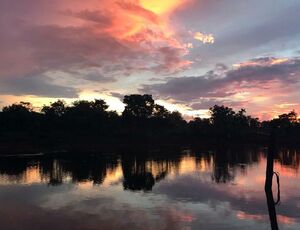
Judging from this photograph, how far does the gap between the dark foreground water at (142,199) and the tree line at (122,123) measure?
51.1 metres

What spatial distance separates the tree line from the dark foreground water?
5108 centimetres

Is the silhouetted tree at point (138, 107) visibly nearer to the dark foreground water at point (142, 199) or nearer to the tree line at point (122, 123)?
the tree line at point (122, 123)

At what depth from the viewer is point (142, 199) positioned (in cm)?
2967

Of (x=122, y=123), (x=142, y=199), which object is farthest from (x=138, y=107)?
(x=142, y=199)

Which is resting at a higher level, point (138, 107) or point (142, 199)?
point (138, 107)

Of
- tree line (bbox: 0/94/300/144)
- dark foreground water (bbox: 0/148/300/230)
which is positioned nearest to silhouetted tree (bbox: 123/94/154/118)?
tree line (bbox: 0/94/300/144)

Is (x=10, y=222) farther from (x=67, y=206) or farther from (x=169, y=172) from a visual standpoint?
(x=169, y=172)

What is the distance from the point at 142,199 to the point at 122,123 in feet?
310

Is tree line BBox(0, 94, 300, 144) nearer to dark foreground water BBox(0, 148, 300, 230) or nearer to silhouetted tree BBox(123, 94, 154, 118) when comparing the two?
silhouetted tree BBox(123, 94, 154, 118)

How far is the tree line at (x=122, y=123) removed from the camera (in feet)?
325

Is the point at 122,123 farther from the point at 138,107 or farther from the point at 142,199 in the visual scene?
the point at 142,199

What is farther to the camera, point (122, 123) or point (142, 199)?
point (122, 123)

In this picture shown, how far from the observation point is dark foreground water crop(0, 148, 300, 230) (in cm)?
2278

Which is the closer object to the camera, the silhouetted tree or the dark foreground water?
the dark foreground water
